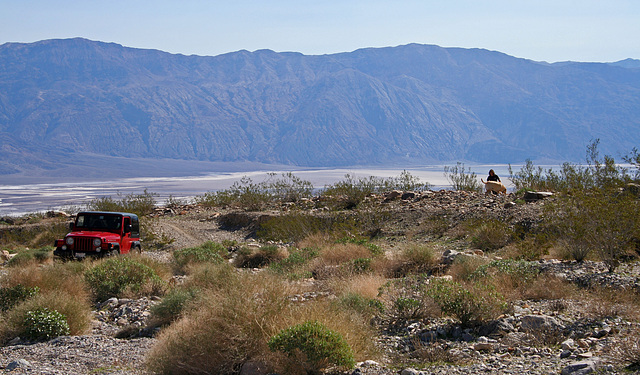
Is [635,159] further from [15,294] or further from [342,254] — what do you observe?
[15,294]

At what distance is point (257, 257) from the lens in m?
17.8

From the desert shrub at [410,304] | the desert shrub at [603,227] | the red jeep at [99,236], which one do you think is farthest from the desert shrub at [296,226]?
the desert shrub at [410,304]

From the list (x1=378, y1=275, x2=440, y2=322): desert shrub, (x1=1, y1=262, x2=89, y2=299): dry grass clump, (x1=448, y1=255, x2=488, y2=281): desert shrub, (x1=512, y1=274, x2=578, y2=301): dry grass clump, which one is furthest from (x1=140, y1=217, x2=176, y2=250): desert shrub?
(x1=512, y1=274, x2=578, y2=301): dry grass clump

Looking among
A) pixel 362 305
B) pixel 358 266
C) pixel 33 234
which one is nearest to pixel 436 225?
pixel 358 266

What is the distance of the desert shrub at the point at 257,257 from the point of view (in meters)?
17.5

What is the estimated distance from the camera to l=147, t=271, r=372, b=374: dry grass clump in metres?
6.83

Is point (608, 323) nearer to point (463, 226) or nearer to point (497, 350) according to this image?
point (497, 350)

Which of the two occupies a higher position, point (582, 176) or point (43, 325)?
point (582, 176)

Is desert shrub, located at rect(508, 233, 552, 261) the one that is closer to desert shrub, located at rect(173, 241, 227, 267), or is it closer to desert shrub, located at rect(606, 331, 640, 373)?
desert shrub, located at rect(606, 331, 640, 373)

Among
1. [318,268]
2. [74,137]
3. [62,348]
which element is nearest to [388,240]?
[318,268]

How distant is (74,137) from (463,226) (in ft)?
647

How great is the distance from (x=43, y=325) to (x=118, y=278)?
354 cm

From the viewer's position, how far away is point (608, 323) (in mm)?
7930

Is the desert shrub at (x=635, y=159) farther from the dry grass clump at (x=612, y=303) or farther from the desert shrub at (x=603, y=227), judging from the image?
the dry grass clump at (x=612, y=303)
